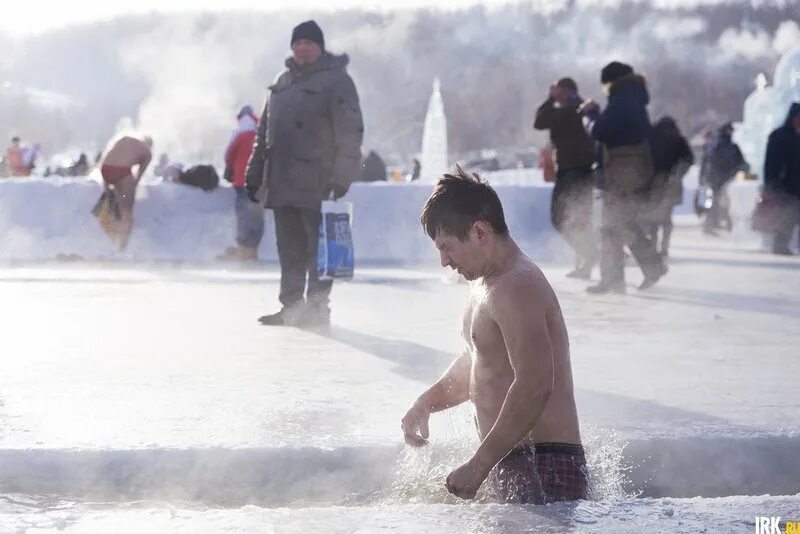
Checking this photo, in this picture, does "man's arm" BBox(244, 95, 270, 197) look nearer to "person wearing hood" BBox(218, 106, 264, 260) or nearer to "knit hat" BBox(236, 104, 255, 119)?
"person wearing hood" BBox(218, 106, 264, 260)

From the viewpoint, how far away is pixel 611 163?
9742 millimetres

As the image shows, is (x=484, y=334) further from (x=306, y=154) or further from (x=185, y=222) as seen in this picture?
(x=185, y=222)

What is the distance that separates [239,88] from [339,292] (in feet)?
418

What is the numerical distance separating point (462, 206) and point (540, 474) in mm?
691

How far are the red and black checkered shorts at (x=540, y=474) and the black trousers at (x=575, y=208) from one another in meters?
7.72

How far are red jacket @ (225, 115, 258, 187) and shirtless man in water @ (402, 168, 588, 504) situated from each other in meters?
10.3

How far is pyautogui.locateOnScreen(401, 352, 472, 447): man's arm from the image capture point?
3.40 meters

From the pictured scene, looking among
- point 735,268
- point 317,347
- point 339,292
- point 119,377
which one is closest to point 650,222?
point 735,268

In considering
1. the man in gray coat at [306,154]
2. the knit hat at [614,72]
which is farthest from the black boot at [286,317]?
the knit hat at [614,72]

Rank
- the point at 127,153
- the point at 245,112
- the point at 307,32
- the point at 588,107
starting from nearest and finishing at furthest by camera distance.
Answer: the point at 307,32
the point at 588,107
the point at 127,153
the point at 245,112

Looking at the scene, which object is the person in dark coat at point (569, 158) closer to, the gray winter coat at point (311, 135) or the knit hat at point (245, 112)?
the gray winter coat at point (311, 135)

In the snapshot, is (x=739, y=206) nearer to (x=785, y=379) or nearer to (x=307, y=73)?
(x=307, y=73)

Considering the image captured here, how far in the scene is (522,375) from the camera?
121 inches

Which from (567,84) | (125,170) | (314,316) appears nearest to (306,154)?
(314,316)
